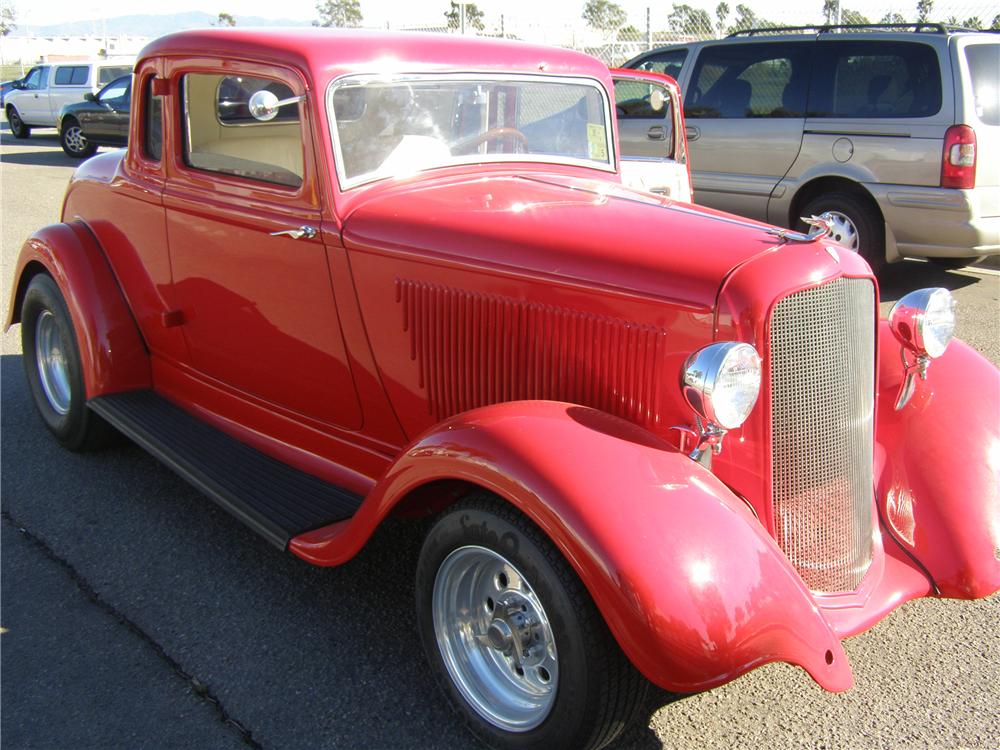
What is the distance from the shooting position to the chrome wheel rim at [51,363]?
14.9 feet

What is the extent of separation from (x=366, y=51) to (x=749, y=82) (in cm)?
575

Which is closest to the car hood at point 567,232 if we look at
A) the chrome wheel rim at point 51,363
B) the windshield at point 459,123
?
the windshield at point 459,123

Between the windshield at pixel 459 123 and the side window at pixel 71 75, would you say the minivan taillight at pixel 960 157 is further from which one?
the side window at pixel 71 75

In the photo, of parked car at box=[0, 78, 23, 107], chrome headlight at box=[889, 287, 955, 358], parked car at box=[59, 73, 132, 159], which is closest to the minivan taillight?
chrome headlight at box=[889, 287, 955, 358]

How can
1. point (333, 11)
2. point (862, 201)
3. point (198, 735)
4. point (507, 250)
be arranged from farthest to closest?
point (333, 11) < point (862, 201) < point (507, 250) < point (198, 735)

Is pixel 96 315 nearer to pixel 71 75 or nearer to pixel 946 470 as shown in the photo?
pixel 946 470

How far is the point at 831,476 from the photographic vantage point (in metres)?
2.67

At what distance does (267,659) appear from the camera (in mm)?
2896

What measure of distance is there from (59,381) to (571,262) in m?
3.05

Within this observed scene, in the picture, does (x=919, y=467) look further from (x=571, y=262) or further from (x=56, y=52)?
(x=56, y=52)

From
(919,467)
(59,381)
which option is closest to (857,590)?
(919,467)

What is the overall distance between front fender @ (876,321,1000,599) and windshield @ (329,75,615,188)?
147 centimetres

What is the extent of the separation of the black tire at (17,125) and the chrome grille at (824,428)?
2113 cm

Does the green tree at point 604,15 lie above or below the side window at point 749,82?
above
